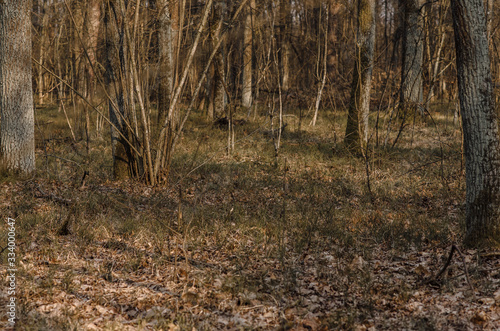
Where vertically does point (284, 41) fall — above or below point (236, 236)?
above

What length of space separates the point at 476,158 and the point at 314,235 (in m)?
2.30

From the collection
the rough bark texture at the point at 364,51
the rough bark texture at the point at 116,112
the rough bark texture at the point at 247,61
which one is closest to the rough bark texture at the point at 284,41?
the rough bark texture at the point at 247,61

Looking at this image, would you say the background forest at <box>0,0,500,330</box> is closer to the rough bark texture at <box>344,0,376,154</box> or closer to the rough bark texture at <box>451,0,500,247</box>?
the rough bark texture at <box>344,0,376,154</box>

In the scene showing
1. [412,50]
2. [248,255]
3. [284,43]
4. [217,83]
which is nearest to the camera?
[248,255]

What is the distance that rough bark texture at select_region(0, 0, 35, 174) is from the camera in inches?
307

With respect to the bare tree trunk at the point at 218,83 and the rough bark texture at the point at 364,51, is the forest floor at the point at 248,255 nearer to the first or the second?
the rough bark texture at the point at 364,51

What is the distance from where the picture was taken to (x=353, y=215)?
6.80 meters

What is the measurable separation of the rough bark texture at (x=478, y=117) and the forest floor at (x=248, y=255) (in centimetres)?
51

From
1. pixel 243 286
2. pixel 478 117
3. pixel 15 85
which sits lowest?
pixel 243 286

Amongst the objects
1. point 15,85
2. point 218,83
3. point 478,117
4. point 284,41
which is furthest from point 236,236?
point 284,41

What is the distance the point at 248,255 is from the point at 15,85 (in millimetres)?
5782

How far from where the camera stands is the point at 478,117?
4645mm

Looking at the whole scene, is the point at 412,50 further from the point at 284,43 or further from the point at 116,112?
the point at 116,112

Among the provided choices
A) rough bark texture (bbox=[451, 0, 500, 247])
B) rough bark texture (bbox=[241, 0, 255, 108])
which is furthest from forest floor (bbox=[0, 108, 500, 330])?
rough bark texture (bbox=[241, 0, 255, 108])
